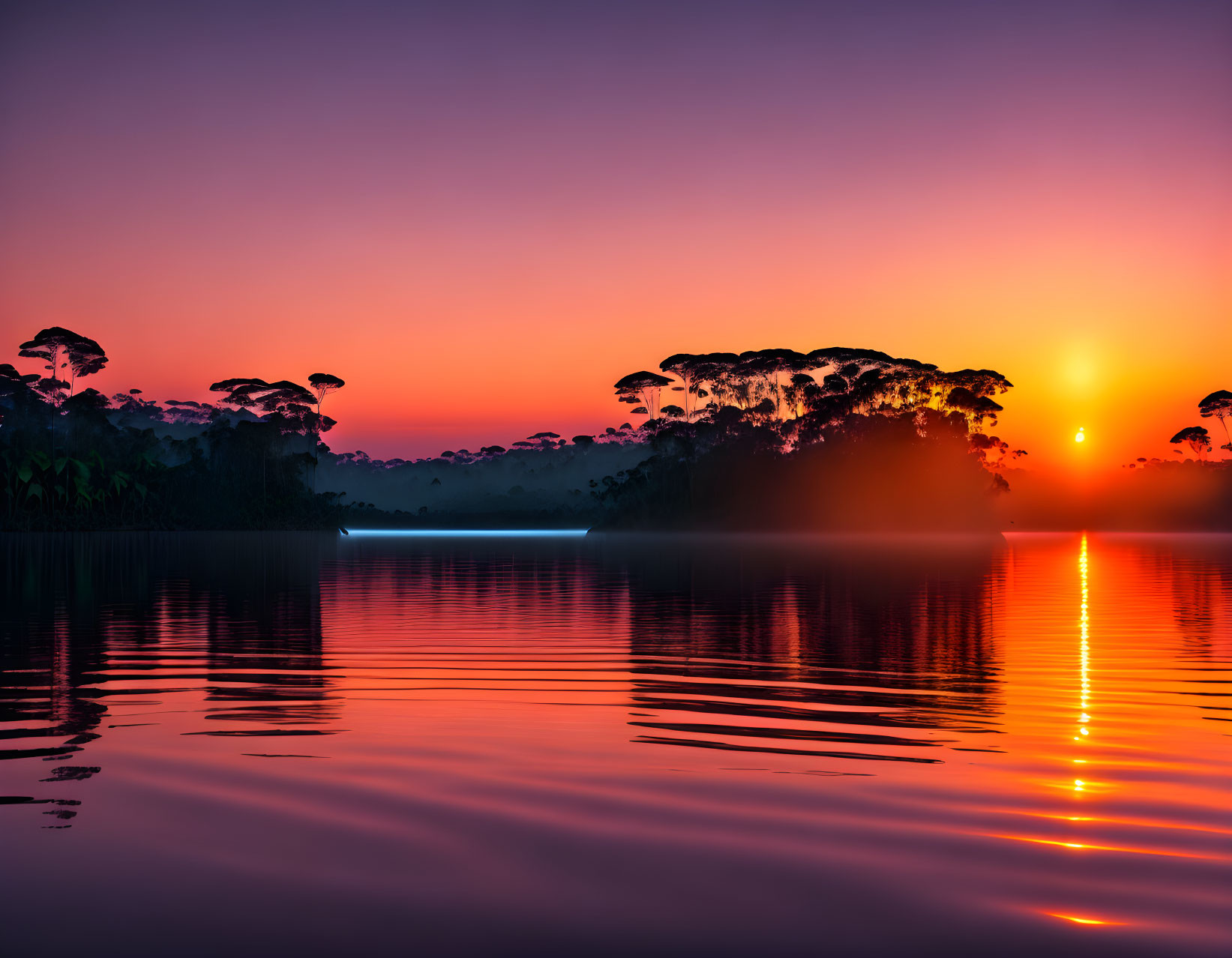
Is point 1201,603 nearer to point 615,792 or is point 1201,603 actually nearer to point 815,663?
point 815,663

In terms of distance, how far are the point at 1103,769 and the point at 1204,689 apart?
18.7 feet

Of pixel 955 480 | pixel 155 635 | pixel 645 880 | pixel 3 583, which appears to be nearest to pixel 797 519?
pixel 955 480

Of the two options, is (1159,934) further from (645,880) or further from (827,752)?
(827,752)

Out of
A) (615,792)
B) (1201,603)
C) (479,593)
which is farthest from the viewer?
(479,593)

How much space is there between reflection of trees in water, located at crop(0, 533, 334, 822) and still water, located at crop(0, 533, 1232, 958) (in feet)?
0.40

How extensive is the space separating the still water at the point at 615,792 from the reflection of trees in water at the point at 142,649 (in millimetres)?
123

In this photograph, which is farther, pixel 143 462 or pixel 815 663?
pixel 143 462

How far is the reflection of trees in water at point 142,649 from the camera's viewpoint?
35.9ft

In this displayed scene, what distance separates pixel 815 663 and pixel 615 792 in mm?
8693

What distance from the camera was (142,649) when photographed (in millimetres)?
17078

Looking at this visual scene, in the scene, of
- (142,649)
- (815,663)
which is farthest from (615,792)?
(142,649)

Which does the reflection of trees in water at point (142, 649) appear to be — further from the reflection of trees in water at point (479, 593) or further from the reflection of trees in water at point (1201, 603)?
the reflection of trees in water at point (1201, 603)

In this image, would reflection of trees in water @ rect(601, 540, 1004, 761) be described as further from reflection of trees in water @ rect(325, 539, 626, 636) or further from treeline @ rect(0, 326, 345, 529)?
treeline @ rect(0, 326, 345, 529)

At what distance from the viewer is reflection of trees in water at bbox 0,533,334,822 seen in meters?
10.9
